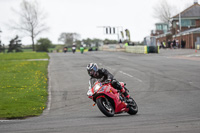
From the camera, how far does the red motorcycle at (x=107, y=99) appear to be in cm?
920

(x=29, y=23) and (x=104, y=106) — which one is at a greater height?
(x=29, y=23)

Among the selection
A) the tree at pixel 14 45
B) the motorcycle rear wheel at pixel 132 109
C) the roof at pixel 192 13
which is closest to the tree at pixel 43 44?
the tree at pixel 14 45

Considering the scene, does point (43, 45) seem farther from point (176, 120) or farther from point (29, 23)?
point (176, 120)

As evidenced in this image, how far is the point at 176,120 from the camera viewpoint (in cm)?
820

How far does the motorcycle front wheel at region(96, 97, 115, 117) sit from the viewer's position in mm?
9154

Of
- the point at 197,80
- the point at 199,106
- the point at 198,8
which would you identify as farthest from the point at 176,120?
the point at 198,8

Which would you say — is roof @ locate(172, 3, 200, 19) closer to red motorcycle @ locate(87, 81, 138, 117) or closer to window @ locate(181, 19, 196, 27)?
window @ locate(181, 19, 196, 27)

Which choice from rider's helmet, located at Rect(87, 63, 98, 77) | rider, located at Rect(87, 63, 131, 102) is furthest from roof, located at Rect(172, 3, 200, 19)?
rider's helmet, located at Rect(87, 63, 98, 77)

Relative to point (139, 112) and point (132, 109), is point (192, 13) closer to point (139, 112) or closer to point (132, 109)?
point (139, 112)

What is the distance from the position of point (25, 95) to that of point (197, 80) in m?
8.95

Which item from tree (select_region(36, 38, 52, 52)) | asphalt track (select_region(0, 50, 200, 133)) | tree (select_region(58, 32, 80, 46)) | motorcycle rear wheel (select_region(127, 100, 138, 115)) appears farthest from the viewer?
tree (select_region(58, 32, 80, 46))

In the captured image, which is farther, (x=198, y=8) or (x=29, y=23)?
(x=29, y=23)

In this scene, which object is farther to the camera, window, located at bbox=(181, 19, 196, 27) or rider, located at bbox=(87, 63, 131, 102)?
window, located at bbox=(181, 19, 196, 27)

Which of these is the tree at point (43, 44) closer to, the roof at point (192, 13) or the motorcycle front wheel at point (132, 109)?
the roof at point (192, 13)
